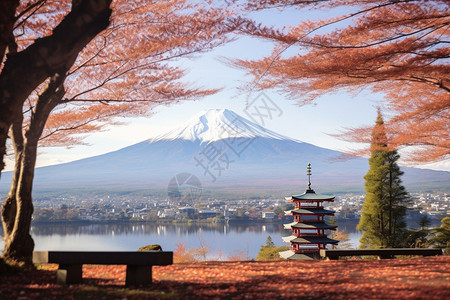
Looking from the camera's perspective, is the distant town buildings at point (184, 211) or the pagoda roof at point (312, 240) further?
the distant town buildings at point (184, 211)

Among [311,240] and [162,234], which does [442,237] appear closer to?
[311,240]

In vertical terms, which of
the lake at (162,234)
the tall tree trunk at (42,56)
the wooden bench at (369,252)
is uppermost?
the tall tree trunk at (42,56)

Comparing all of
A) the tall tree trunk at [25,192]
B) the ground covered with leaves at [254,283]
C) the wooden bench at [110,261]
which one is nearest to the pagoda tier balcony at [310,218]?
the ground covered with leaves at [254,283]

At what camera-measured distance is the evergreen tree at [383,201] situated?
862 inches

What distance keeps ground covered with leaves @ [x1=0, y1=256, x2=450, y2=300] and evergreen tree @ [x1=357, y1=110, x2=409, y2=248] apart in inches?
611

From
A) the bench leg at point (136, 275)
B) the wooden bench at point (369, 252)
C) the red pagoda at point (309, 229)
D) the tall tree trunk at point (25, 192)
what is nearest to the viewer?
the bench leg at point (136, 275)

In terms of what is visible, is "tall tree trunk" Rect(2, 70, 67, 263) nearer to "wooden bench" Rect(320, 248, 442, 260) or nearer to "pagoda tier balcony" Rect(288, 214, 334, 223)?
"wooden bench" Rect(320, 248, 442, 260)

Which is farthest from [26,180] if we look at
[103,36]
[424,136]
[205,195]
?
[205,195]

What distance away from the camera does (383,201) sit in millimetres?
22188

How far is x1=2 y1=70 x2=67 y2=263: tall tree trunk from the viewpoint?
646cm

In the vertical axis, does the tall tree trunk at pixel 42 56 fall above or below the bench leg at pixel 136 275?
above

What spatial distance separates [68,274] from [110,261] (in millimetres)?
656

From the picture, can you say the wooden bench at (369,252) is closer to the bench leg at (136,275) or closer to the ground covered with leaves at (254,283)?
the ground covered with leaves at (254,283)

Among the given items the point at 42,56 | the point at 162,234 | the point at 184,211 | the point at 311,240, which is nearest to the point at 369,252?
the point at 42,56
